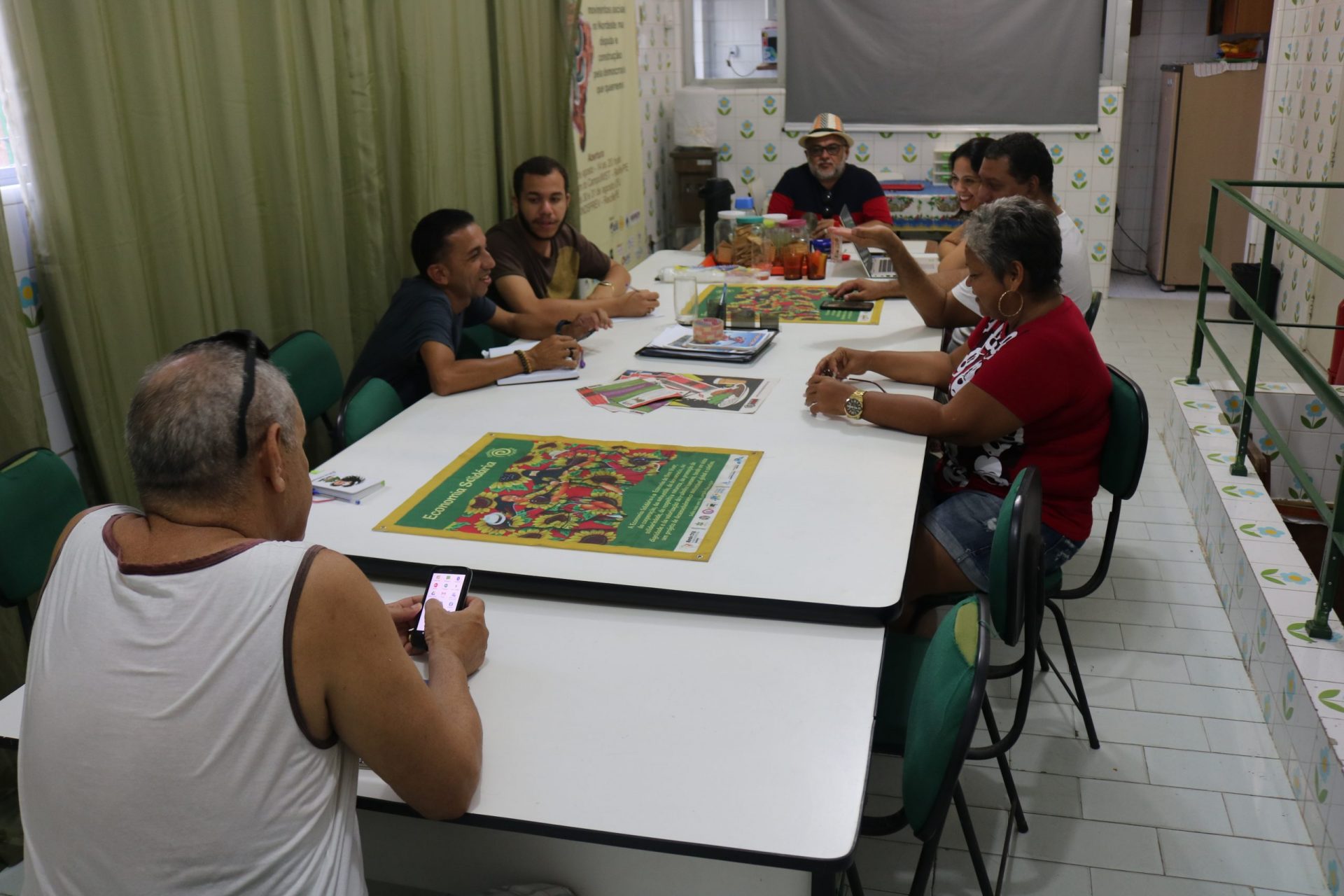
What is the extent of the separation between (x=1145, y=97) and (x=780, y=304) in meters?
5.53

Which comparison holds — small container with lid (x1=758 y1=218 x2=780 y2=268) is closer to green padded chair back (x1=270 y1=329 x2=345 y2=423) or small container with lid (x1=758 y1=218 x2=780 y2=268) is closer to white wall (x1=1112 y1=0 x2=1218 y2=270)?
green padded chair back (x1=270 y1=329 x2=345 y2=423)

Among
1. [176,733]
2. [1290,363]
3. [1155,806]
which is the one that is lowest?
[1155,806]

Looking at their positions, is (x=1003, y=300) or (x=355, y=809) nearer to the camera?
(x=355, y=809)

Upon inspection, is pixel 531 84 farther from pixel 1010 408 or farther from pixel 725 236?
pixel 1010 408

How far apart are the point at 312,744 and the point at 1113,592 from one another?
2.84 metres

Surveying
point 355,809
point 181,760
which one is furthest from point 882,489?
point 181,760

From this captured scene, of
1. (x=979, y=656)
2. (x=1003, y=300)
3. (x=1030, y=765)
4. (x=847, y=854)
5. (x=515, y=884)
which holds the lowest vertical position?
(x=1030, y=765)

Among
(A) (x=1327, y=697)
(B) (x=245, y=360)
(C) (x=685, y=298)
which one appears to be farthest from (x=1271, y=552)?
(B) (x=245, y=360)

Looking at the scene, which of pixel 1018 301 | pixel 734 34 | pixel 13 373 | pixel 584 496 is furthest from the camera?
pixel 734 34

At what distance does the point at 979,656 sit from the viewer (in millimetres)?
1471

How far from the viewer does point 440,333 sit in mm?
3004

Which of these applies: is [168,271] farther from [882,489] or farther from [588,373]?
[882,489]

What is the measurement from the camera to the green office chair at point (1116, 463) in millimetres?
2461

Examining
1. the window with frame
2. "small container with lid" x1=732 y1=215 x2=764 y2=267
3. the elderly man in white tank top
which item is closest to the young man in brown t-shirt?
"small container with lid" x1=732 y1=215 x2=764 y2=267
